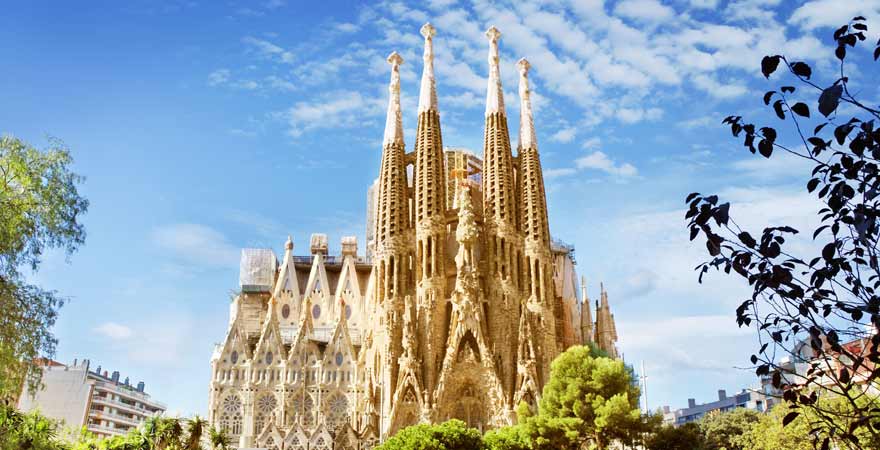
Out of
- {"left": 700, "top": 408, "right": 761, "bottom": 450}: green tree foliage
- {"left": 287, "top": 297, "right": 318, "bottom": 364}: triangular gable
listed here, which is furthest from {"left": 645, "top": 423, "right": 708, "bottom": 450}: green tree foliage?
{"left": 287, "top": 297, "right": 318, "bottom": 364}: triangular gable

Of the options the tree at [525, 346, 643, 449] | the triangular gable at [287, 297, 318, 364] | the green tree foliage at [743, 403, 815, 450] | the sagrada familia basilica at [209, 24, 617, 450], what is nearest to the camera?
the green tree foliage at [743, 403, 815, 450]

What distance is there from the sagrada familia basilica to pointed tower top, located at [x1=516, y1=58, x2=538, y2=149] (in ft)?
0.29

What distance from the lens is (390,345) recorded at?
141 ft

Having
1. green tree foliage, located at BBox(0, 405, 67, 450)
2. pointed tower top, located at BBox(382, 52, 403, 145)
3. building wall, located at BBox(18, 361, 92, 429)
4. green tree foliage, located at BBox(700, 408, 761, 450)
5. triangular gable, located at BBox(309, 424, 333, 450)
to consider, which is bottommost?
green tree foliage, located at BBox(0, 405, 67, 450)

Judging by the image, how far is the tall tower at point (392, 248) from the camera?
43.1 metres

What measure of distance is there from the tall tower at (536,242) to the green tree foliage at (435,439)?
11.5m

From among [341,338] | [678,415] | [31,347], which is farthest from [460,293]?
[678,415]

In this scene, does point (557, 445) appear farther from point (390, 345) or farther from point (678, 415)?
point (678, 415)

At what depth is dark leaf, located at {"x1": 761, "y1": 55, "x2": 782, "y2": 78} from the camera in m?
6.96

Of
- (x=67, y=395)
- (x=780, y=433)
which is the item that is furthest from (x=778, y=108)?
(x=67, y=395)

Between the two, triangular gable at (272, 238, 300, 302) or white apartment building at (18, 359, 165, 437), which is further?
white apartment building at (18, 359, 165, 437)

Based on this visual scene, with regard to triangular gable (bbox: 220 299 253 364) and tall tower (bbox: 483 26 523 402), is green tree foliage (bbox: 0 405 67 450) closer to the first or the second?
tall tower (bbox: 483 26 523 402)

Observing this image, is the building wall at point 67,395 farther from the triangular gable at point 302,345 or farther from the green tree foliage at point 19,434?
the green tree foliage at point 19,434

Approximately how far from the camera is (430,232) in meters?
45.8
